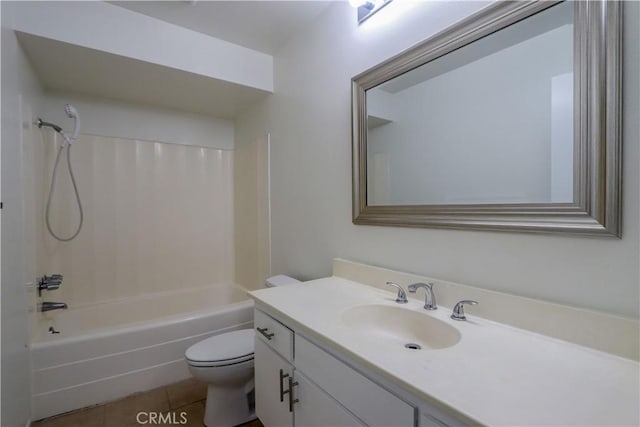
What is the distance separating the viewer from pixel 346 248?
1605 mm

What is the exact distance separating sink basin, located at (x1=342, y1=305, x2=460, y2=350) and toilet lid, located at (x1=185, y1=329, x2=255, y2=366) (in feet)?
2.46

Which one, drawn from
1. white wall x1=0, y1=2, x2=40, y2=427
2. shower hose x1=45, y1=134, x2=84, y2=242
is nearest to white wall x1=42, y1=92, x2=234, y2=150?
shower hose x1=45, y1=134, x2=84, y2=242

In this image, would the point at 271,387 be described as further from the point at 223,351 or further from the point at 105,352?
the point at 105,352

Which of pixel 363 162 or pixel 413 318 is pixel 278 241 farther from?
pixel 413 318

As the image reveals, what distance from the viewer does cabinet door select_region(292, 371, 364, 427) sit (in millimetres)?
844

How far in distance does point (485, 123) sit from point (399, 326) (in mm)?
829

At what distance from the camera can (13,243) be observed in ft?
4.50

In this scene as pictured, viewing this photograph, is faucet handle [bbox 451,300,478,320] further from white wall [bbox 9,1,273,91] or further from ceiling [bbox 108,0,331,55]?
white wall [bbox 9,1,273,91]

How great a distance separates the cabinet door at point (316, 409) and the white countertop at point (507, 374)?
0.18m

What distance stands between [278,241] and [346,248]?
0.80 m

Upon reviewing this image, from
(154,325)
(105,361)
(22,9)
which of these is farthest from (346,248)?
(22,9)

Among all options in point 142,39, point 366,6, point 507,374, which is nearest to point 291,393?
point 507,374

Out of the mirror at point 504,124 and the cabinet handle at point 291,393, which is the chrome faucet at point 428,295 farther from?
the cabinet handle at point 291,393
